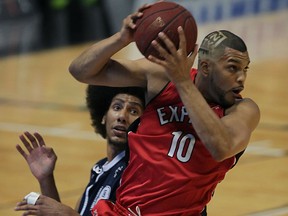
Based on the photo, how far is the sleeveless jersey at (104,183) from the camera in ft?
17.0

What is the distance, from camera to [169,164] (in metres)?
4.32

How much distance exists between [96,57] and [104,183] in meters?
1.02

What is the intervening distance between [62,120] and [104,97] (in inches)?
157

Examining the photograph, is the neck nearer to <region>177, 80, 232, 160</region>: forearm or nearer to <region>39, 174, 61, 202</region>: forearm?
<region>39, 174, 61, 202</region>: forearm

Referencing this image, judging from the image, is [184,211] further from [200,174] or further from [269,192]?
[269,192]

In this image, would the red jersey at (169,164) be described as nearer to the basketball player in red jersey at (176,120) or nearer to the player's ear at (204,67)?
the basketball player in red jersey at (176,120)

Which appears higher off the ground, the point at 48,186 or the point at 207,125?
the point at 207,125

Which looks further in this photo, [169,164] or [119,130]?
[119,130]

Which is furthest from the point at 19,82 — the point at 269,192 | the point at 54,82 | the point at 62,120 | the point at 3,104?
the point at 269,192

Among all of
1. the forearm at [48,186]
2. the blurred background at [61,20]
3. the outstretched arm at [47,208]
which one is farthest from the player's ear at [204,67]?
the blurred background at [61,20]

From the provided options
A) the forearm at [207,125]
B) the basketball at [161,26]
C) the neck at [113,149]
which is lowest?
the neck at [113,149]

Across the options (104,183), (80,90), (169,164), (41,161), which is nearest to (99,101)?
(104,183)

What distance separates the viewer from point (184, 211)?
172 inches

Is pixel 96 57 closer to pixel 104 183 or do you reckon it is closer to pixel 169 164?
pixel 169 164
